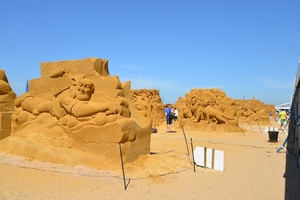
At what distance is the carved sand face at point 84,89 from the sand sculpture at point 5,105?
4.32 metres

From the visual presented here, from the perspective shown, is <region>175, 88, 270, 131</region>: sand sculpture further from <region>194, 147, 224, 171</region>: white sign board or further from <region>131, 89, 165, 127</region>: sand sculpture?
<region>194, 147, 224, 171</region>: white sign board

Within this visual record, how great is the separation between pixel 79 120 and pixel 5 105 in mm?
4868

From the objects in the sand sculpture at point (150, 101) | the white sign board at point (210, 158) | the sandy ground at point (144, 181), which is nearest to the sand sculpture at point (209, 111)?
the sand sculpture at point (150, 101)

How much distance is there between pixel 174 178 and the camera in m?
6.79

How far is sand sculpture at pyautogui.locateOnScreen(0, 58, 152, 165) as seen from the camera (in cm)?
727

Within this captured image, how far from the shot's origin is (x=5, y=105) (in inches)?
432

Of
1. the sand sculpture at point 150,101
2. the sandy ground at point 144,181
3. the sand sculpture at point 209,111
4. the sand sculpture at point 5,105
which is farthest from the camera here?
the sand sculpture at point 150,101

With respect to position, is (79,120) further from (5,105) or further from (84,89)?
(5,105)

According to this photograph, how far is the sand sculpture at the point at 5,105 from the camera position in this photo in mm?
10570

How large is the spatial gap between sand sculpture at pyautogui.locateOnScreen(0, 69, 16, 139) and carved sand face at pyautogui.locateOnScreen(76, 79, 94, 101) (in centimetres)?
432

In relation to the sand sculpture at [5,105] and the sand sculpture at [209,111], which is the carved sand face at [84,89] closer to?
the sand sculpture at [5,105]

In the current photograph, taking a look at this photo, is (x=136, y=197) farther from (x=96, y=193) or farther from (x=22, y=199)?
(x=22, y=199)

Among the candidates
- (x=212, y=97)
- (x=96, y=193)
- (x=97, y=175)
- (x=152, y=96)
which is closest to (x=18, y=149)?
(x=97, y=175)

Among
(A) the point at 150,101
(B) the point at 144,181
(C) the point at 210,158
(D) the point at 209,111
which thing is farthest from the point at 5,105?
(A) the point at 150,101
